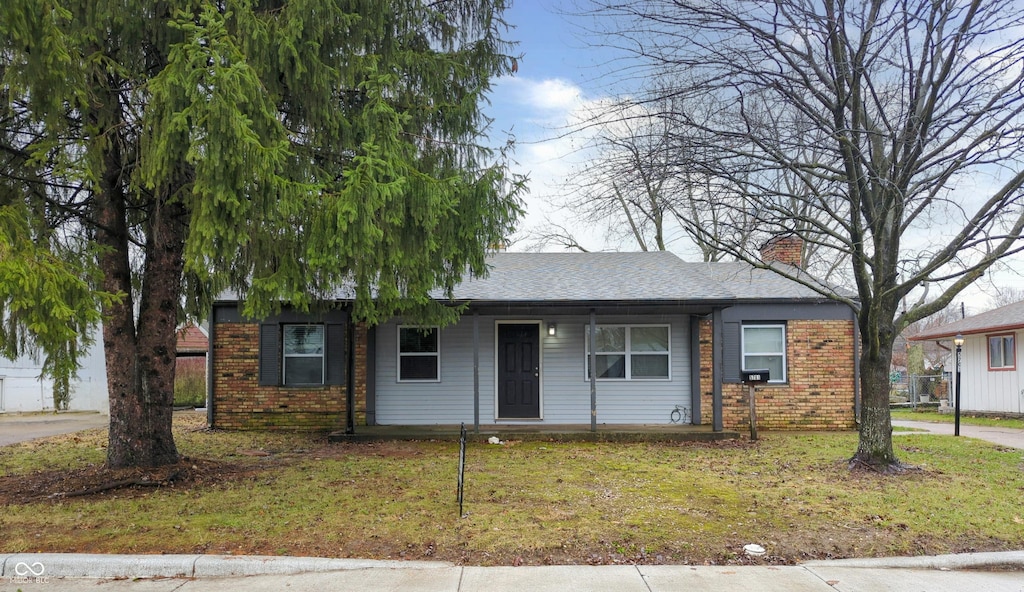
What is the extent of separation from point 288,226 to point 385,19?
2.70 meters

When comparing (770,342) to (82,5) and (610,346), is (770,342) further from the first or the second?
(82,5)

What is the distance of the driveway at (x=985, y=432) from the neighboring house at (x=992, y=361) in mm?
3051

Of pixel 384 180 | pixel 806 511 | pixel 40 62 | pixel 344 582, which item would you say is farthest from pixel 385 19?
pixel 806 511

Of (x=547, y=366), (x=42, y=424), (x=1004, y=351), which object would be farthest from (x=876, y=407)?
(x=42, y=424)

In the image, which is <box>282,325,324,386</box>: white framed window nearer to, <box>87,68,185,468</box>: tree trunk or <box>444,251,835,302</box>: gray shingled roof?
<box>444,251,835,302</box>: gray shingled roof

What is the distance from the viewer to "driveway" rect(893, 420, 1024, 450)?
1260 cm

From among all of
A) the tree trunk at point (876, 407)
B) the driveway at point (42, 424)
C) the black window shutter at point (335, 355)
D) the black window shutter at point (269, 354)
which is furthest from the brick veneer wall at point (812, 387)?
the driveway at point (42, 424)

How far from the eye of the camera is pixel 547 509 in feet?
22.1

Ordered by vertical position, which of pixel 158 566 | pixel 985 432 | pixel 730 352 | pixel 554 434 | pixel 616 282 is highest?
pixel 616 282

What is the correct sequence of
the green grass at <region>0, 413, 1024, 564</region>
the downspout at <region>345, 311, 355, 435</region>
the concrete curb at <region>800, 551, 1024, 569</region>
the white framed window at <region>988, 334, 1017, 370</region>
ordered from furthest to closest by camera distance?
the white framed window at <region>988, 334, 1017, 370</region> → the downspout at <region>345, 311, 355, 435</region> → the green grass at <region>0, 413, 1024, 564</region> → the concrete curb at <region>800, 551, 1024, 569</region>

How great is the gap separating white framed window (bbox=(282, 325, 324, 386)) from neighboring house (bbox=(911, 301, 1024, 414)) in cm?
1684

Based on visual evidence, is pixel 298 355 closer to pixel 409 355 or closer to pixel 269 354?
pixel 269 354

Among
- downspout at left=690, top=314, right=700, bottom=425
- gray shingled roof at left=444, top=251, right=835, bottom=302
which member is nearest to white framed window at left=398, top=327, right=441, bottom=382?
gray shingled roof at left=444, top=251, right=835, bottom=302

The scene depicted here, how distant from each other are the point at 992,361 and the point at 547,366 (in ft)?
46.4
